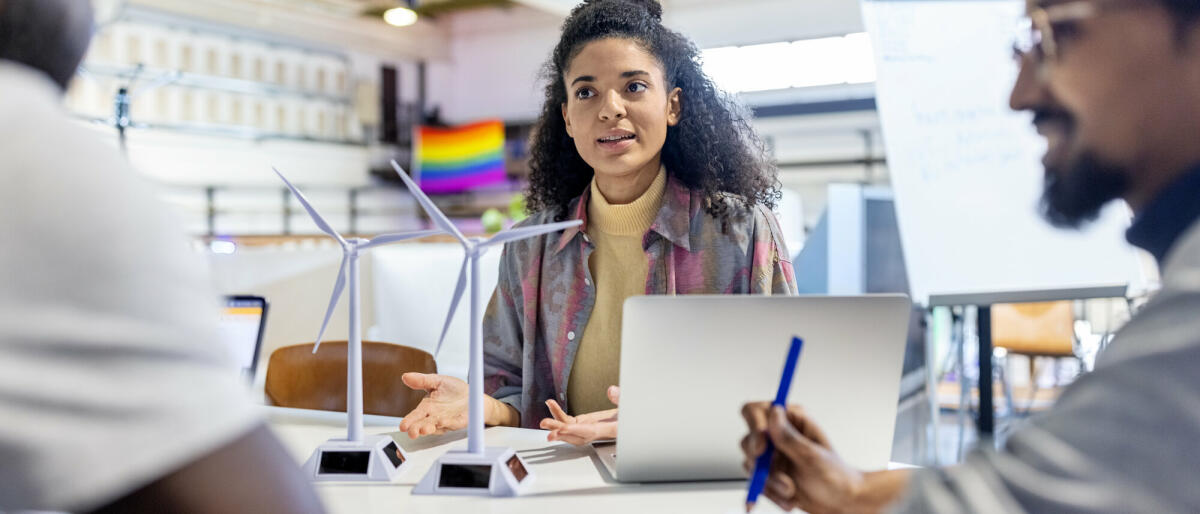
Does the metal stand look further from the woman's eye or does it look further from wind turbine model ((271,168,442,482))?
the woman's eye

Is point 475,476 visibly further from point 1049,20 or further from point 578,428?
point 1049,20

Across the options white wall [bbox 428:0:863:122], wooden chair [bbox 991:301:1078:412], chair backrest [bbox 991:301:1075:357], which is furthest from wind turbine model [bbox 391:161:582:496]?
white wall [bbox 428:0:863:122]

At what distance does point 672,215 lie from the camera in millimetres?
1851

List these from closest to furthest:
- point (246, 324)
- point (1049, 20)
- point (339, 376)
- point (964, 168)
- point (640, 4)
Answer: point (1049, 20) < point (640, 4) < point (339, 376) < point (246, 324) < point (964, 168)

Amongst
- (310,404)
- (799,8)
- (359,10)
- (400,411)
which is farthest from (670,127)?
(359,10)

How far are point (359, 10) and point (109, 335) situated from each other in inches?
420

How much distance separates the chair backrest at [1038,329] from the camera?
520 cm

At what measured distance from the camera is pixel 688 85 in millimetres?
2004

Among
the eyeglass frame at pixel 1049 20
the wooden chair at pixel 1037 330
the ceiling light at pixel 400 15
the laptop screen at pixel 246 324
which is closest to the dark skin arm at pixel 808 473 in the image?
the eyeglass frame at pixel 1049 20

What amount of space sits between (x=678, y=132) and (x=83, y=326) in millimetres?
1545

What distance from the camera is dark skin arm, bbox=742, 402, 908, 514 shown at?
2.62 feet

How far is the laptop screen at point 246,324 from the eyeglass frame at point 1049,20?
2.17 metres

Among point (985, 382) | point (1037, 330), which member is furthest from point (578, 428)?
point (1037, 330)

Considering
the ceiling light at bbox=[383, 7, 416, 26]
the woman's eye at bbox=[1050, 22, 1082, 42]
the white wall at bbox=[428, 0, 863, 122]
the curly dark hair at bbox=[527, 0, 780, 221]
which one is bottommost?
the woman's eye at bbox=[1050, 22, 1082, 42]
